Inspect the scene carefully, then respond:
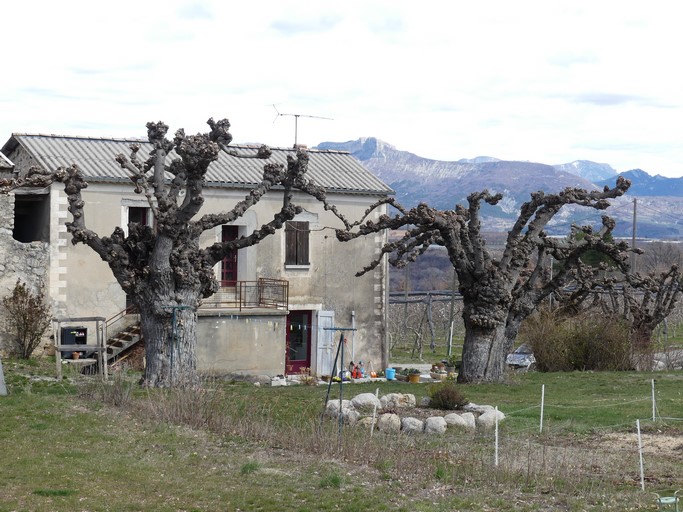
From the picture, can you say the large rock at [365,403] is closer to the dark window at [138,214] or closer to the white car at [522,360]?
the dark window at [138,214]

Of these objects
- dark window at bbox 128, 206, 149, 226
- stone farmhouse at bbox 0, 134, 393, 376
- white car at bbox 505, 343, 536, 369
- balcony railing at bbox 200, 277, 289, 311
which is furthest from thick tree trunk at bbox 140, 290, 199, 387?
white car at bbox 505, 343, 536, 369

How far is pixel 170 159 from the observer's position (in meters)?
33.4

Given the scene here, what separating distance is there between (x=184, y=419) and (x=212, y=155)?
5609mm

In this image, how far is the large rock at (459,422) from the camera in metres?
18.4

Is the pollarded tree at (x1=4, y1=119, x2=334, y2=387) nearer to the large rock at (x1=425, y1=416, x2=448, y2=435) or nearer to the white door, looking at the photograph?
the large rock at (x1=425, y1=416, x2=448, y2=435)

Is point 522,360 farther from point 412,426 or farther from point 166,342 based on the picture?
point 412,426

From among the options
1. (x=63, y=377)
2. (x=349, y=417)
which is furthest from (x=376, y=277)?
(x=349, y=417)

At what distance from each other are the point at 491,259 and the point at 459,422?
8.91 metres

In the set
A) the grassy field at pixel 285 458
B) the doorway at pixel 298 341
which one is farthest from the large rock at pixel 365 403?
the doorway at pixel 298 341

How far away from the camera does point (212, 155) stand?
2003 cm

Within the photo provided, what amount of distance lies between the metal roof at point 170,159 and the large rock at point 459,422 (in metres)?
14.5

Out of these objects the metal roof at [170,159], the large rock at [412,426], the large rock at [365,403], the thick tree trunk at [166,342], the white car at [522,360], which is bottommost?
the white car at [522,360]

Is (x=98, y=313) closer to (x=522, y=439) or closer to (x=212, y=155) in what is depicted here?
(x=212, y=155)

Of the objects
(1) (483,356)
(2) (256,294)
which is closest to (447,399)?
(1) (483,356)
